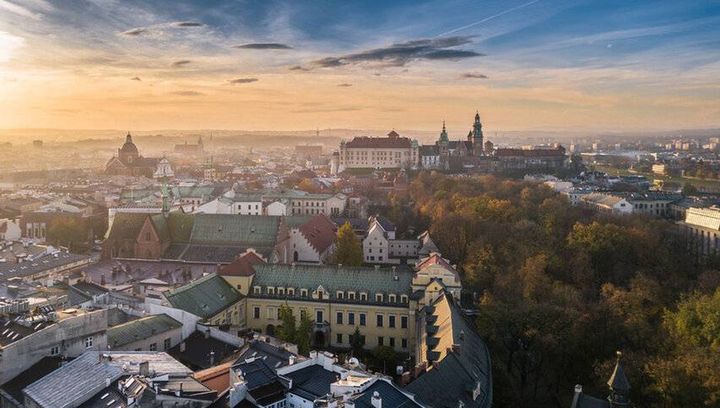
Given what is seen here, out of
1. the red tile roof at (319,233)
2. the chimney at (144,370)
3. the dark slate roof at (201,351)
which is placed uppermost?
the chimney at (144,370)

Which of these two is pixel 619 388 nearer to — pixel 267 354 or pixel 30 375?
pixel 267 354

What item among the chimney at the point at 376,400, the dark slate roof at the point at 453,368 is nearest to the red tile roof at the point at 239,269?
the dark slate roof at the point at 453,368

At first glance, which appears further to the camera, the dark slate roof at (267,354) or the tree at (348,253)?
the tree at (348,253)

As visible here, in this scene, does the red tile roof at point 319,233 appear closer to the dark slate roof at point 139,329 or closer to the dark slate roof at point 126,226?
the dark slate roof at point 126,226

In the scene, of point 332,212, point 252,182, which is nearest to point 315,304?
point 332,212

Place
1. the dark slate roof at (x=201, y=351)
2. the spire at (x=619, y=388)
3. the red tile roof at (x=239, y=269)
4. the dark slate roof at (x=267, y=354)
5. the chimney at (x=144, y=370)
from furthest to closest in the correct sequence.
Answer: the red tile roof at (x=239, y=269) → the dark slate roof at (x=201, y=351) → the dark slate roof at (x=267, y=354) → the spire at (x=619, y=388) → the chimney at (x=144, y=370)

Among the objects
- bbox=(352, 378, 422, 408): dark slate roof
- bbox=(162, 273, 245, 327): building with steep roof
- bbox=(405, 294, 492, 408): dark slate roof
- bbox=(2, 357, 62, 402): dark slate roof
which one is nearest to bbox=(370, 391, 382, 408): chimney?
bbox=(352, 378, 422, 408): dark slate roof

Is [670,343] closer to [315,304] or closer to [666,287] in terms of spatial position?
[666,287]
